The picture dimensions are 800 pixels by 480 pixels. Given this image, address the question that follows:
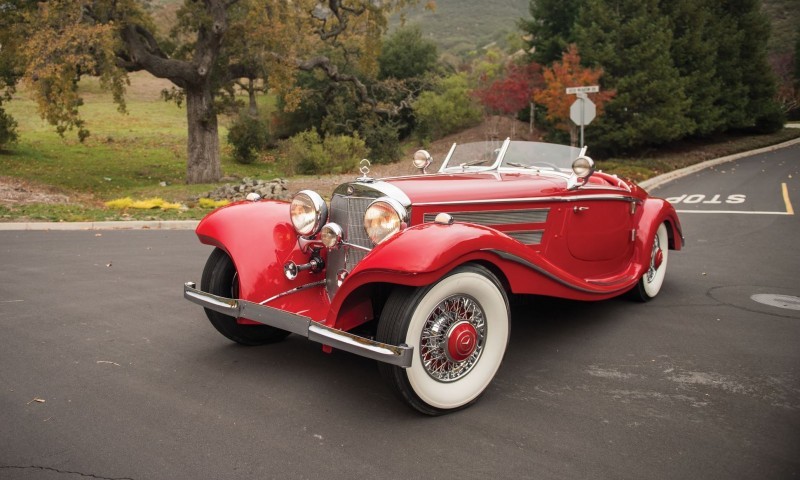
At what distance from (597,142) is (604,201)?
21.8 m

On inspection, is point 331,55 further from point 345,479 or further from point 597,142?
point 345,479

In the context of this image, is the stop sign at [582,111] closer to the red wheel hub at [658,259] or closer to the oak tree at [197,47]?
the oak tree at [197,47]

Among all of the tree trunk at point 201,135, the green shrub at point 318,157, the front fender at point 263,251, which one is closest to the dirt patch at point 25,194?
the tree trunk at point 201,135

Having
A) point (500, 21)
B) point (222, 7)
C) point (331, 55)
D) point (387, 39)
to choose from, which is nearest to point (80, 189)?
point (222, 7)

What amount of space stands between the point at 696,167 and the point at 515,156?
21.6 m

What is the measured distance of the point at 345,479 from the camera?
107 inches

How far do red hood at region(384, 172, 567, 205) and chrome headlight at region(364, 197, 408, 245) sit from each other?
8.2 inches

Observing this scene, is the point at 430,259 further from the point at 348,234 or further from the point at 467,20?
the point at 467,20

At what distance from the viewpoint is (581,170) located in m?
4.55

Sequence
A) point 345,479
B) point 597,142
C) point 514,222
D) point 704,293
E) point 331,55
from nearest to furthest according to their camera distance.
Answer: point 345,479, point 514,222, point 704,293, point 597,142, point 331,55

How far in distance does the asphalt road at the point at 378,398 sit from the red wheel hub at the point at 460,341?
0.33m

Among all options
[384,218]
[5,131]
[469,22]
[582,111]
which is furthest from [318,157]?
[469,22]

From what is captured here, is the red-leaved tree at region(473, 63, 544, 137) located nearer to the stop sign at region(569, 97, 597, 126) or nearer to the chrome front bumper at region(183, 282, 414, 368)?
the stop sign at region(569, 97, 597, 126)

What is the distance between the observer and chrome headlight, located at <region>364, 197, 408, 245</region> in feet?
11.8
